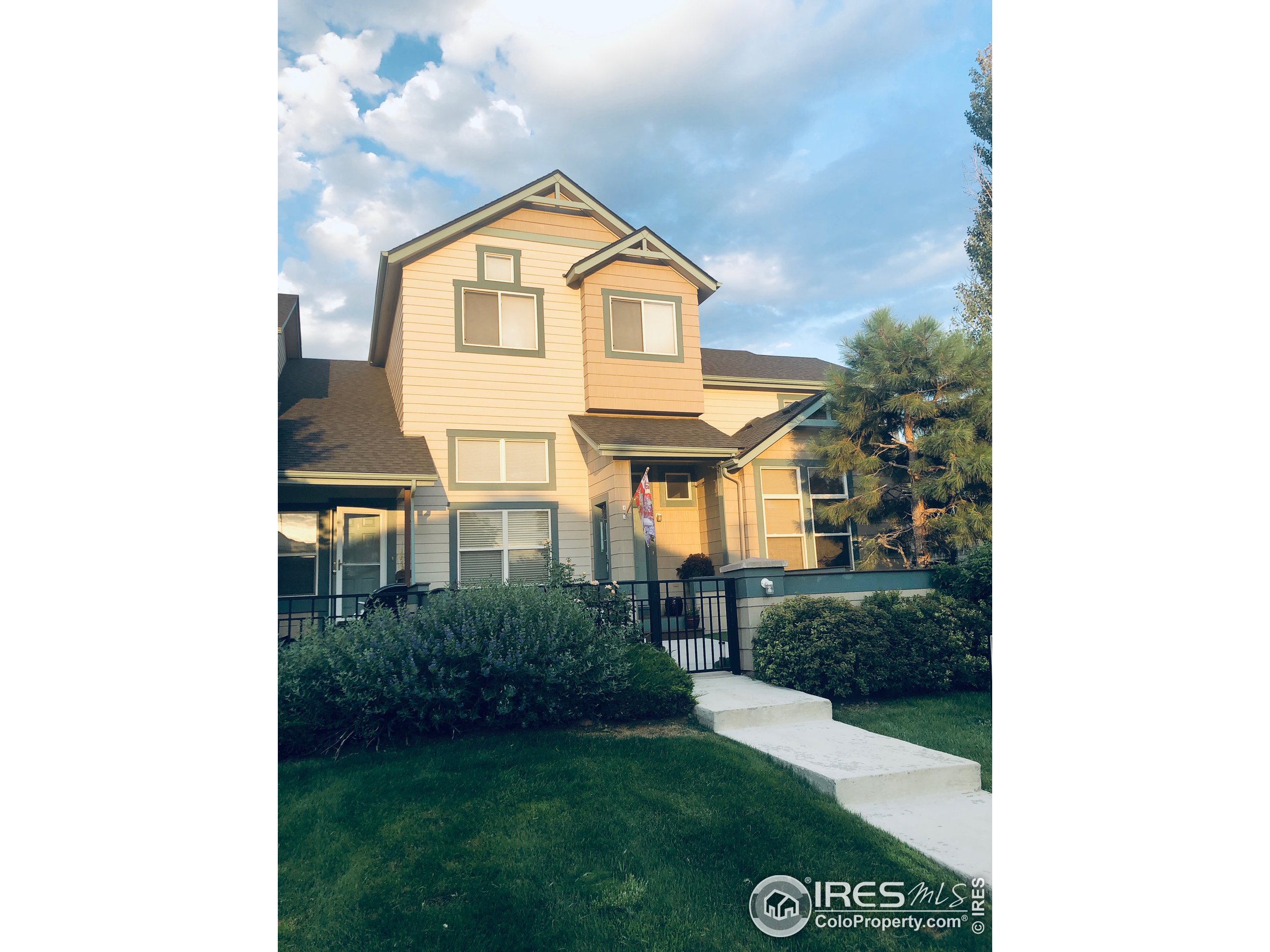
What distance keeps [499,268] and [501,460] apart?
3325mm

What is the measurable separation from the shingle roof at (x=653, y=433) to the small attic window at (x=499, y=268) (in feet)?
8.61

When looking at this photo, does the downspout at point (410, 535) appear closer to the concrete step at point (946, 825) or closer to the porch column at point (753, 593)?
the porch column at point (753, 593)

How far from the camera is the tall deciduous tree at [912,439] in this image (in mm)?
9586

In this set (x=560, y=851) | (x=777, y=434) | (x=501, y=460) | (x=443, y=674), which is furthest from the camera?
(x=501, y=460)

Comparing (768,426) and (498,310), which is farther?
(768,426)

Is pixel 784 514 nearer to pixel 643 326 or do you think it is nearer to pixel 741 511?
pixel 741 511

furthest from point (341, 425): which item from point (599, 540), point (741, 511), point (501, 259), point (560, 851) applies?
point (560, 851)

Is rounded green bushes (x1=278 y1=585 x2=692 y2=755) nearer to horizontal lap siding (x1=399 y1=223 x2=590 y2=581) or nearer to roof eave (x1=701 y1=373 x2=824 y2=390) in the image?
horizontal lap siding (x1=399 y1=223 x2=590 y2=581)

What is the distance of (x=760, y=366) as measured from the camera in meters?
15.3

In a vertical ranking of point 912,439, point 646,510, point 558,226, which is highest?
point 558,226

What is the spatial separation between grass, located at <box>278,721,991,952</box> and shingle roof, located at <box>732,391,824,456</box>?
7.35 meters
